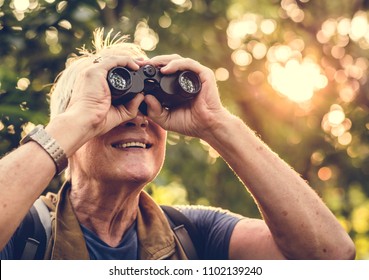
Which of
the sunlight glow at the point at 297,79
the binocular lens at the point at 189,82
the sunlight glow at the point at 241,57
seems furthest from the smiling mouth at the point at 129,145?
the sunlight glow at the point at 297,79

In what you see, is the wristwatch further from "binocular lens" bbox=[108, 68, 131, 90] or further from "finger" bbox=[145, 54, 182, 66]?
"finger" bbox=[145, 54, 182, 66]

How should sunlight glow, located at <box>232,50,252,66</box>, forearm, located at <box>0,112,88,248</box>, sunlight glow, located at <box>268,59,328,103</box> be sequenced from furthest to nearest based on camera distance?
sunlight glow, located at <box>268,59,328,103</box>, sunlight glow, located at <box>232,50,252,66</box>, forearm, located at <box>0,112,88,248</box>

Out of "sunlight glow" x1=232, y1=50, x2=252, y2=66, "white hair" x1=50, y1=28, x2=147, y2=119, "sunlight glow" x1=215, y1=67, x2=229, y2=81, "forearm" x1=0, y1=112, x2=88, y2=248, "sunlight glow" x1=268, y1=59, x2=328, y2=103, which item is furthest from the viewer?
"sunlight glow" x1=268, y1=59, x2=328, y2=103

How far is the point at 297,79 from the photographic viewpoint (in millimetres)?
6992

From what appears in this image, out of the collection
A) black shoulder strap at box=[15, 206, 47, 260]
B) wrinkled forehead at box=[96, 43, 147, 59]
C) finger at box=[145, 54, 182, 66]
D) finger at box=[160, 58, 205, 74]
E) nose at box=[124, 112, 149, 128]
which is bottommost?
black shoulder strap at box=[15, 206, 47, 260]

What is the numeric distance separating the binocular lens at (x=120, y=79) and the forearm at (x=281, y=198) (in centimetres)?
45

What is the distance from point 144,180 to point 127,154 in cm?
13

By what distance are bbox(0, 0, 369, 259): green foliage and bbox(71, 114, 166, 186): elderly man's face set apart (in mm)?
968

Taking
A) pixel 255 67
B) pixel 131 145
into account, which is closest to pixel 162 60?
pixel 131 145

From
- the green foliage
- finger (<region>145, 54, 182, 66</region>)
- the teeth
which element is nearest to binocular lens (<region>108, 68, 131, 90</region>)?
finger (<region>145, 54, 182, 66</region>)

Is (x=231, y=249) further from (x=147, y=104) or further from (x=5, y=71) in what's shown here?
(x=5, y=71)

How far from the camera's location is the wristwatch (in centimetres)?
271

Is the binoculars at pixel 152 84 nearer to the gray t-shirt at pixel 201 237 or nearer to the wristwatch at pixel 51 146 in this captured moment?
the wristwatch at pixel 51 146

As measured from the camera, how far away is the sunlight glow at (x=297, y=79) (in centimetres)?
678
